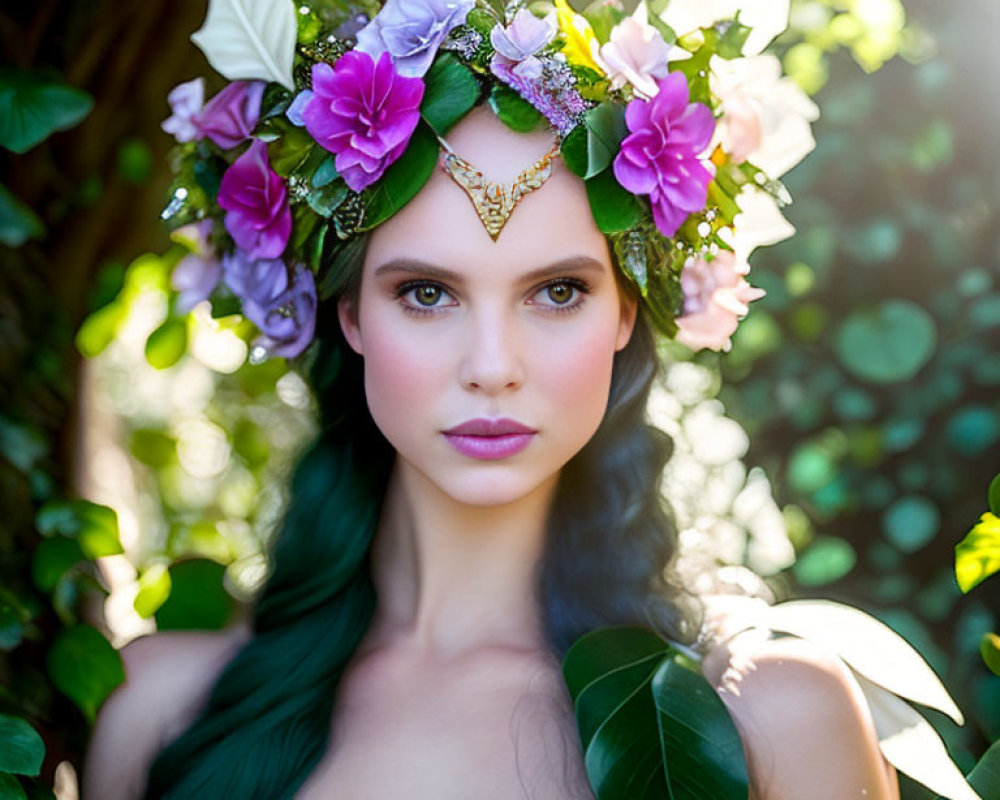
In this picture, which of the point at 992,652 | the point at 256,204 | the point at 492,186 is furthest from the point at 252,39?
the point at 992,652

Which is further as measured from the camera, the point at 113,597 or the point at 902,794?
the point at 113,597

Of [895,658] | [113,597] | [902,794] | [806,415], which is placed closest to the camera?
[895,658]

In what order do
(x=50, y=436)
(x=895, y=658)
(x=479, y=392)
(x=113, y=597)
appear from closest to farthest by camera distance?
(x=479, y=392) → (x=895, y=658) → (x=50, y=436) → (x=113, y=597)

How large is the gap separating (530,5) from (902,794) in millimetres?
1326

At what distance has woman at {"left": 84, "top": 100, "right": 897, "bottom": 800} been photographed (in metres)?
1.86

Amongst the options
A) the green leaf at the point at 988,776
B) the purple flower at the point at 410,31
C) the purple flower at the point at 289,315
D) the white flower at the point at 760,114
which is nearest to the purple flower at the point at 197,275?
the purple flower at the point at 289,315

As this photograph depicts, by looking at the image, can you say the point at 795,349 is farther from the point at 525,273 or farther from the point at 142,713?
the point at 142,713

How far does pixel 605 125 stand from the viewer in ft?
6.17

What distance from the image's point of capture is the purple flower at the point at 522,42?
1846mm

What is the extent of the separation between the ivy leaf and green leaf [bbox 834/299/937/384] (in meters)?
1.40

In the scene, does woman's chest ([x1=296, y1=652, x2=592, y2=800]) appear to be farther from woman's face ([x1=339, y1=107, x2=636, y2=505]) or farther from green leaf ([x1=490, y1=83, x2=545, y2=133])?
green leaf ([x1=490, y1=83, x2=545, y2=133])

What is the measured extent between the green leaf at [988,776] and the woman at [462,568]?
123mm

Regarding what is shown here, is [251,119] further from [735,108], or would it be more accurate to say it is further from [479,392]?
[735,108]

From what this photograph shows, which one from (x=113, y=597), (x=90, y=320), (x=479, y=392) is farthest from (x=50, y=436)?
(x=479, y=392)
